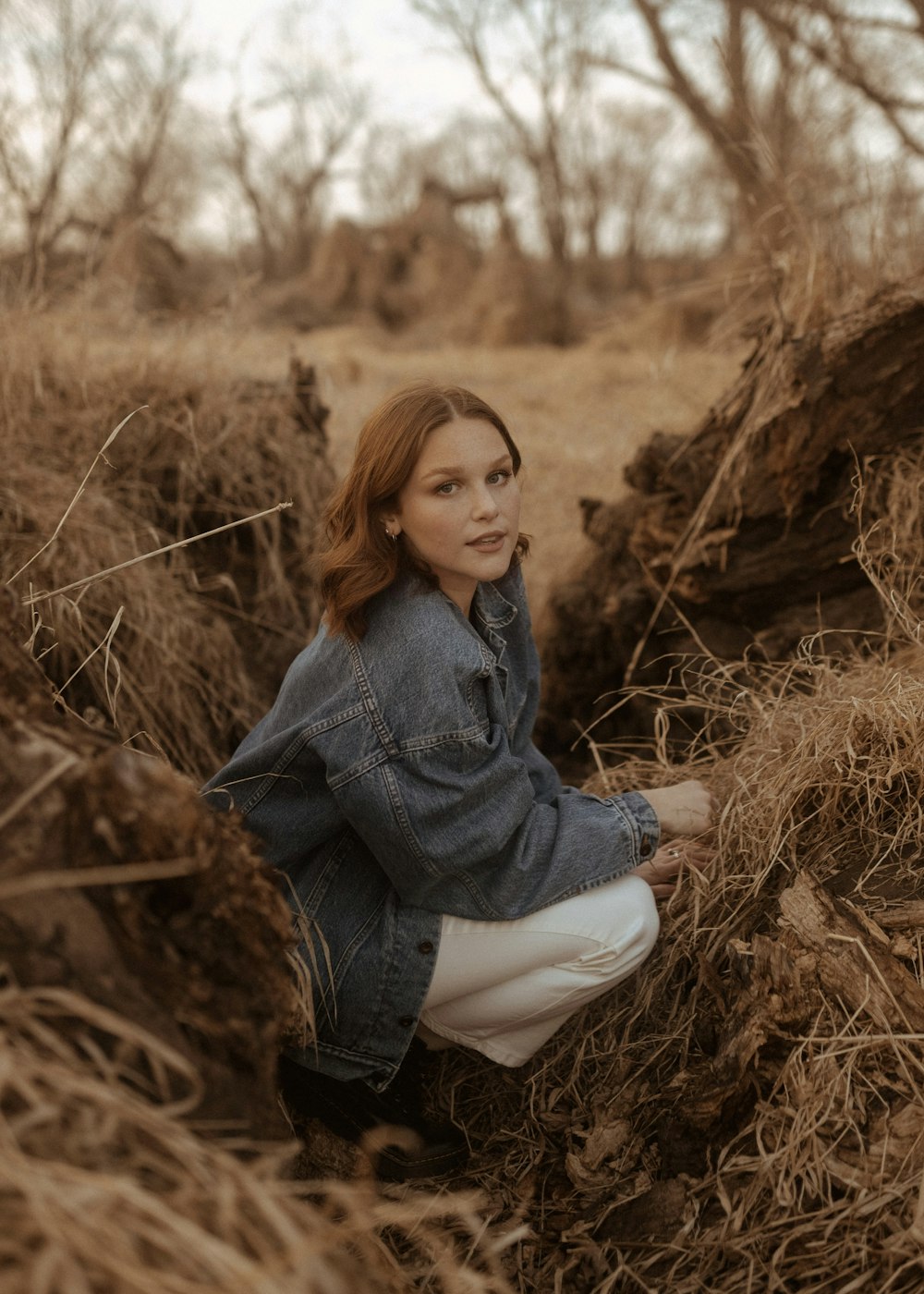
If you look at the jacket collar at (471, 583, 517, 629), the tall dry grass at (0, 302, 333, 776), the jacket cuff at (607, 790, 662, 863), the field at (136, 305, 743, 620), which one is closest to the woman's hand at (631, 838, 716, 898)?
the jacket cuff at (607, 790, 662, 863)

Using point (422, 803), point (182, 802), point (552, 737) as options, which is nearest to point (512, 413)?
point (552, 737)

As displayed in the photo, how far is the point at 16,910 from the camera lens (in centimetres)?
110

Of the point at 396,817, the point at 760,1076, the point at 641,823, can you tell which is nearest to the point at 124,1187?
the point at 396,817

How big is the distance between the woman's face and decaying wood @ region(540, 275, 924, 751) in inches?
32.7

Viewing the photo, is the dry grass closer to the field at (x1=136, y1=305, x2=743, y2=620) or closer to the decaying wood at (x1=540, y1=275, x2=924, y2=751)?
the field at (x1=136, y1=305, x2=743, y2=620)

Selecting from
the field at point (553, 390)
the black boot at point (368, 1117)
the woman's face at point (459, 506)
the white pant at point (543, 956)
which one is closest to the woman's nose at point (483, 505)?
the woman's face at point (459, 506)

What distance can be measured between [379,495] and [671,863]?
2.96ft

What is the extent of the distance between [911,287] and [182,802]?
2.45 m

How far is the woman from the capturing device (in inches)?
72.0

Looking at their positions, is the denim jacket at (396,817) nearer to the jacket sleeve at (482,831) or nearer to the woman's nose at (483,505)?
the jacket sleeve at (482,831)

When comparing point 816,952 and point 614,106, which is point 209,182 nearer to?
point 614,106

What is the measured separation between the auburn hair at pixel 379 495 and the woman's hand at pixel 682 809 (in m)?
0.63

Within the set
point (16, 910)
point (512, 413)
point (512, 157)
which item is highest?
point (512, 157)

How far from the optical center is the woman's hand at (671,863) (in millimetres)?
2133
